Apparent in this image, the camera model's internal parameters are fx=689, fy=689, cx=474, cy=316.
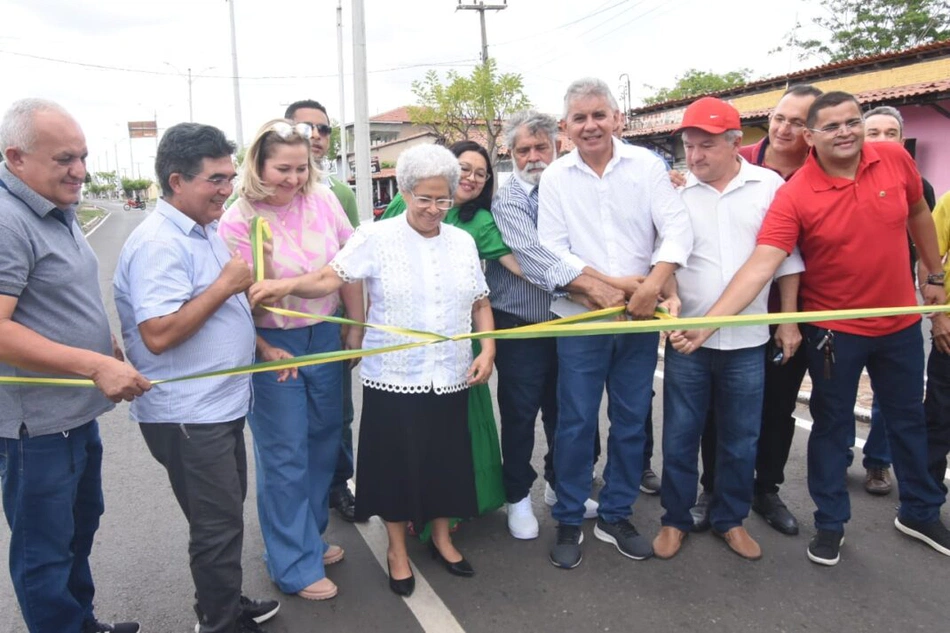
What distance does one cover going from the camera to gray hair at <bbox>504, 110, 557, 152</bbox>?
3.46 meters

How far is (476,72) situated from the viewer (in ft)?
86.0

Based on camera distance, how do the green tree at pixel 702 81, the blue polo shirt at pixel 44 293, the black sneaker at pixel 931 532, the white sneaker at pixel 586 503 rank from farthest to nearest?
the green tree at pixel 702 81 < the white sneaker at pixel 586 503 < the black sneaker at pixel 931 532 < the blue polo shirt at pixel 44 293

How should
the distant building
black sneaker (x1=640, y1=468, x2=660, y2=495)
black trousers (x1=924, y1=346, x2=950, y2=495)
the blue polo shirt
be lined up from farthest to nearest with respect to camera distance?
the distant building
black sneaker (x1=640, y1=468, x2=660, y2=495)
black trousers (x1=924, y1=346, x2=950, y2=495)
the blue polo shirt

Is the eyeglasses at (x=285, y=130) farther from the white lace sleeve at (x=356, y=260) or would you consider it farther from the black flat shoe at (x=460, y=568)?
the black flat shoe at (x=460, y=568)

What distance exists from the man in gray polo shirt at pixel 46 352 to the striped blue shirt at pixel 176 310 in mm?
147

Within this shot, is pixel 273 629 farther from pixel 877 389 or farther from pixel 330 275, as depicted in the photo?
pixel 877 389

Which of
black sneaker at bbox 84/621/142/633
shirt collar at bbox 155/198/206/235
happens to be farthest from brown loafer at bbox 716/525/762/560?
shirt collar at bbox 155/198/206/235

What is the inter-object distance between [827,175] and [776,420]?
130 cm

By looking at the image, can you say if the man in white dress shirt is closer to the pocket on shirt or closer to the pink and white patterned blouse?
the pocket on shirt

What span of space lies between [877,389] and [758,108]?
1834cm

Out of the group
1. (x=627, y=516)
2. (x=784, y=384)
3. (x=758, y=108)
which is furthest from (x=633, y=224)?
(x=758, y=108)

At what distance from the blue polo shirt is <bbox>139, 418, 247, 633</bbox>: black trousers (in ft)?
0.99

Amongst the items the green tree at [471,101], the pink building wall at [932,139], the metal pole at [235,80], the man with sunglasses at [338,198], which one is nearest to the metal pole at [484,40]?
the green tree at [471,101]

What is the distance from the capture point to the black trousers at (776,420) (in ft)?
11.5
